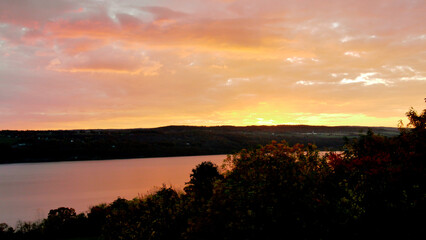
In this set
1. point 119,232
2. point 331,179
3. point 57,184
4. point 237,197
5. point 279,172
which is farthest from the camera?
point 57,184

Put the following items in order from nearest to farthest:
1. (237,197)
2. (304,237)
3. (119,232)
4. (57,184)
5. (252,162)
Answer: (304,237)
(237,197)
(252,162)
(119,232)
(57,184)

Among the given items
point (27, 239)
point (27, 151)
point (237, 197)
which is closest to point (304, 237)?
point (237, 197)

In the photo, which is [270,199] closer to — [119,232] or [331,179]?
[331,179]

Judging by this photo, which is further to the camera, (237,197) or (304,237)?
(237,197)

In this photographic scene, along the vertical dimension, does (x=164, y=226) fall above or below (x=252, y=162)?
below

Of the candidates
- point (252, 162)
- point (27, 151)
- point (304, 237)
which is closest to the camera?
point (304, 237)

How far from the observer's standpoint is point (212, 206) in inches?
578

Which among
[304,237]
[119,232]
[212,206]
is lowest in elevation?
[119,232]

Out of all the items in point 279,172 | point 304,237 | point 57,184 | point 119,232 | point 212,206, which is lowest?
point 57,184

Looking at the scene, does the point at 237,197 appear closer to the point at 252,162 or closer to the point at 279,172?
the point at 279,172

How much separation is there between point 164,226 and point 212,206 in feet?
21.7

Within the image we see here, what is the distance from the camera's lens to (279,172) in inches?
643

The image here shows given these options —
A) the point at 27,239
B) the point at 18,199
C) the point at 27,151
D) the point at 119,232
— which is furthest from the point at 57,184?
the point at 119,232

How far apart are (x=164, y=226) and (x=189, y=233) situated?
18.5 feet
